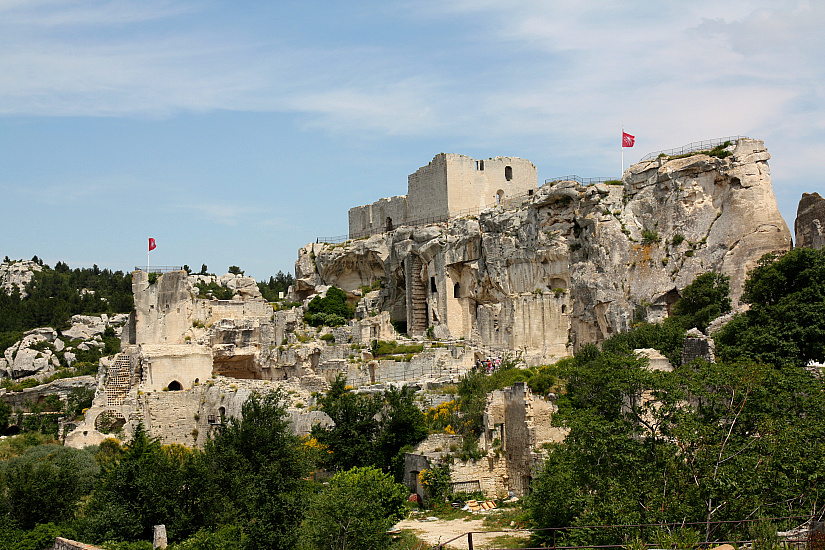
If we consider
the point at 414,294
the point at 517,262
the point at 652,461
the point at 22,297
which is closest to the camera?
the point at 652,461

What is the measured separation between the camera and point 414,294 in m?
56.0

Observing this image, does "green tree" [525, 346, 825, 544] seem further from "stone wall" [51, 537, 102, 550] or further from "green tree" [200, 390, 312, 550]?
"stone wall" [51, 537, 102, 550]

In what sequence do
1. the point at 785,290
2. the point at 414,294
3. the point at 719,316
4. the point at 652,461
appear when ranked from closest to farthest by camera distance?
1. the point at 652,461
2. the point at 785,290
3. the point at 719,316
4. the point at 414,294

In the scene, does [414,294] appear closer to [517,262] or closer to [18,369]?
[517,262]

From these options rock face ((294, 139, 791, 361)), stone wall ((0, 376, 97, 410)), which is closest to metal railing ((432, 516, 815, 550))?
rock face ((294, 139, 791, 361))

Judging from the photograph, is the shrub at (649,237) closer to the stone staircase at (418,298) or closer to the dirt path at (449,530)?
the stone staircase at (418,298)

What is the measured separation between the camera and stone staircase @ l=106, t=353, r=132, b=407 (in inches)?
1669

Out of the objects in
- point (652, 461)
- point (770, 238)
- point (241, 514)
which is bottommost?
point (241, 514)

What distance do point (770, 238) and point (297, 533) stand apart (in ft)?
96.5

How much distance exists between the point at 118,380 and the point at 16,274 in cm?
6371

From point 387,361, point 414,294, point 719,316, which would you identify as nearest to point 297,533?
point 387,361

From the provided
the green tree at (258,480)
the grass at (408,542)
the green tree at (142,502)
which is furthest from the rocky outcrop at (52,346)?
the grass at (408,542)

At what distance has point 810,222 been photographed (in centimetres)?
4131

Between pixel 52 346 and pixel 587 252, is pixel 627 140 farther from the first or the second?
pixel 52 346
